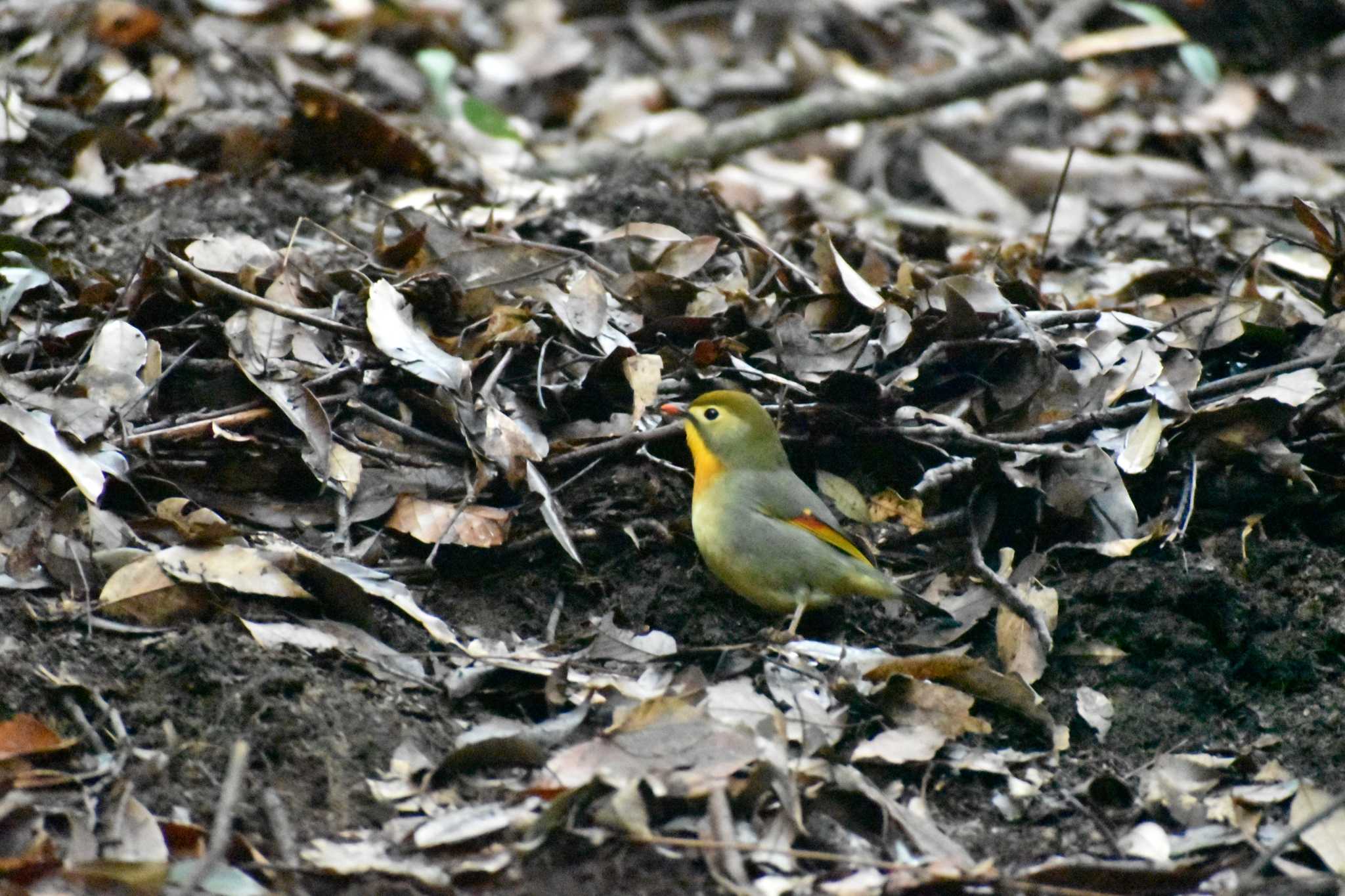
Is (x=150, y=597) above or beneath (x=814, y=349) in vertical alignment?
beneath

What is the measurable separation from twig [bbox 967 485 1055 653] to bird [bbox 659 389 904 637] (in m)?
0.28

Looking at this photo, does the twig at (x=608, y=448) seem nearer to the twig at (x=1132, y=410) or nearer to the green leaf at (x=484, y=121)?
the twig at (x=1132, y=410)

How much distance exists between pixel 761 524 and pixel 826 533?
0.72 feet

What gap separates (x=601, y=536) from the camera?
404 centimetres

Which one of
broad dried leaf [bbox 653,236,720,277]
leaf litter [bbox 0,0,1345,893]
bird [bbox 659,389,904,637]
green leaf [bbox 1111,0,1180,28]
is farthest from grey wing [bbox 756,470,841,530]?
green leaf [bbox 1111,0,1180,28]

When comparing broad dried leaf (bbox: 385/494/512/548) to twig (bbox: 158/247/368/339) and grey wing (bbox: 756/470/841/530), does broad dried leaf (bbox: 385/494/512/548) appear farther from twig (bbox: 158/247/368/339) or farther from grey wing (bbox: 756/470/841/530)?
grey wing (bbox: 756/470/841/530)

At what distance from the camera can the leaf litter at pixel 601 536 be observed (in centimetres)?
300

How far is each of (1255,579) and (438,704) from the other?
2549mm

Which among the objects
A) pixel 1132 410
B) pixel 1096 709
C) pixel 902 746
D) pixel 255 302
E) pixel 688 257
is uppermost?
pixel 255 302

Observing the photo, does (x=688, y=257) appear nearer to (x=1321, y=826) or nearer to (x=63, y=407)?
(x=63, y=407)

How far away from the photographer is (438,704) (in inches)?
132

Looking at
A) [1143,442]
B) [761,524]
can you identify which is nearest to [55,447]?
[761,524]

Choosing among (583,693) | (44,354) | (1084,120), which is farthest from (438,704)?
(1084,120)

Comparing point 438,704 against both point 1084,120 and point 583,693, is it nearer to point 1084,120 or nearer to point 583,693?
point 583,693
